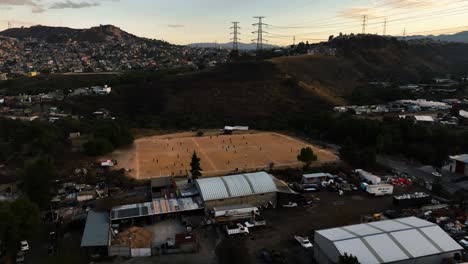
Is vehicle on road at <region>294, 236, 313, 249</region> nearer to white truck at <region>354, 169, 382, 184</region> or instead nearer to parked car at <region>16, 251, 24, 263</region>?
white truck at <region>354, 169, 382, 184</region>

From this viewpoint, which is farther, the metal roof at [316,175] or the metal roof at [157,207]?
the metal roof at [316,175]

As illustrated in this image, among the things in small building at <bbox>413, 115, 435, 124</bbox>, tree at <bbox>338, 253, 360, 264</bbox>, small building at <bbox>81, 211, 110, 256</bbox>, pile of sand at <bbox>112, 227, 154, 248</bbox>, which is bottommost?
pile of sand at <bbox>112, 227, 154, 248</bbox>

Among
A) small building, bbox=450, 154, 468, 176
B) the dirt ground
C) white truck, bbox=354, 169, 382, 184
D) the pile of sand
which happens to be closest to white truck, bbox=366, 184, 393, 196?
the dirt ground

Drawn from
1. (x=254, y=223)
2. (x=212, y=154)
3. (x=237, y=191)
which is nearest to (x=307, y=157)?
(x=237, y=191)

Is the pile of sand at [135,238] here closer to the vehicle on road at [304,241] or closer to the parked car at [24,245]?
the parked car at [24,245]

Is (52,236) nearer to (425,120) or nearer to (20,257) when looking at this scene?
(20,257)

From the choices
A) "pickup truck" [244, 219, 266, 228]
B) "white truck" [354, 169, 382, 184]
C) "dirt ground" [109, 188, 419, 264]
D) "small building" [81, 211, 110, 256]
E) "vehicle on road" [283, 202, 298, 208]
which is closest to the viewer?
"dirt ground" [109, 188, 419, 264]

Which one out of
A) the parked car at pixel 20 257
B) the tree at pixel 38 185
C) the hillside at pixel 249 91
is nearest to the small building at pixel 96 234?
the parked car at pixel 20 257

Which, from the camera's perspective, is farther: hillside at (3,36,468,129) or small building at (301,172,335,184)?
hillside at (3,36,468,129)
